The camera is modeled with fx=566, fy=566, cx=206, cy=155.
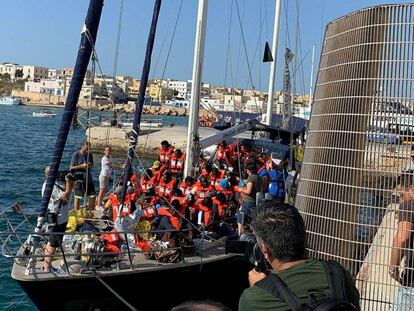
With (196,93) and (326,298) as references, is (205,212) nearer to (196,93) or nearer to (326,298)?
(196,93)

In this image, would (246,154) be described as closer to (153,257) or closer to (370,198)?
(153,257)

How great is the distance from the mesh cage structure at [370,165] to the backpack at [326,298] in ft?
9.49

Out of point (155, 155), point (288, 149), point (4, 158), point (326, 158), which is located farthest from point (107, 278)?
point (155, 155)

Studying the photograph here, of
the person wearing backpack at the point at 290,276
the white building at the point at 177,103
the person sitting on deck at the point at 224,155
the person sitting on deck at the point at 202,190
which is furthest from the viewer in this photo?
the white building at the point at 177,103

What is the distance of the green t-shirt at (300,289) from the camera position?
2746 mm

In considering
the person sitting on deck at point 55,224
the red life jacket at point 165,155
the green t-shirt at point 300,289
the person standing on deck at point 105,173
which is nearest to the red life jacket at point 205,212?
the person sitting on deck at point 55,224

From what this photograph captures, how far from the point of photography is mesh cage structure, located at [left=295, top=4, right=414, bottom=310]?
18.4 feet

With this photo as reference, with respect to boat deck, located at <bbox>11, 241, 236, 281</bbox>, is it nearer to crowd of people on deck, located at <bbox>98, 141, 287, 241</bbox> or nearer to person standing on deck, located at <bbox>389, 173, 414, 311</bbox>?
crowd of people on deck, located at <bbox>98, 141, 287, 241</bbox>

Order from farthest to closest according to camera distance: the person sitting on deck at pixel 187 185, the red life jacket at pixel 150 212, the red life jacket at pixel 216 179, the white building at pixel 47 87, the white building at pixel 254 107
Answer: the white building at pixel 47 87 < the white building at pixel 254 107 < the red life jacket at pixel 216 179 < the person sitting on deck at pixel 187 185 < the red life jacket at pixel 150 212

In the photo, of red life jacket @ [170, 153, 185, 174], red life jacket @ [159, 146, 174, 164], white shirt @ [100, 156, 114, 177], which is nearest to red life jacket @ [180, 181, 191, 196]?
white shirt @ [100, 156, 114, 177]

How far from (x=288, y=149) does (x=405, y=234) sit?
15.7 meters

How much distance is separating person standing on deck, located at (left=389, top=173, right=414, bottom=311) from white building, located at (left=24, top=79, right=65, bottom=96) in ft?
568

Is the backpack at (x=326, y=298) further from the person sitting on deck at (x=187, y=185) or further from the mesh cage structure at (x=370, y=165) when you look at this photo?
the person sitting on deck at (x=187, y=185)

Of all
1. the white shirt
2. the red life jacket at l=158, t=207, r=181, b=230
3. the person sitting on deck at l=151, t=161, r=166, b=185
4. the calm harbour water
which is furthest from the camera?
the white shirt
